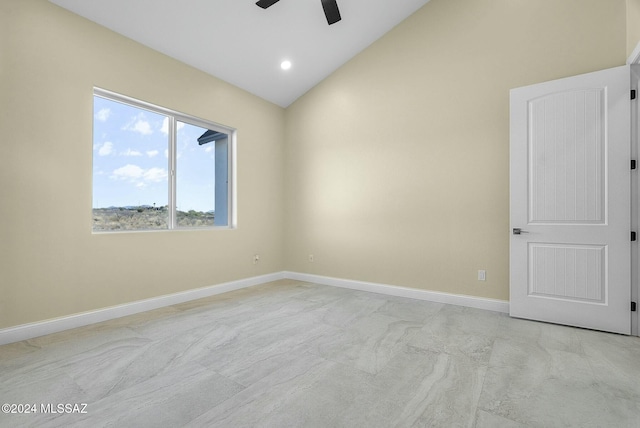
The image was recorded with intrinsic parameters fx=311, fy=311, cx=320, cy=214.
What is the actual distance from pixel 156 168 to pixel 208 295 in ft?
5.53

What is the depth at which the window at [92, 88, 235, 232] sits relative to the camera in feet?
10.5

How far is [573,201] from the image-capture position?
2.85 m

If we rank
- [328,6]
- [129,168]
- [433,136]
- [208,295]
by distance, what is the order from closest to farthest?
[328,6] < [129,168] < [433,136] < [208,295]

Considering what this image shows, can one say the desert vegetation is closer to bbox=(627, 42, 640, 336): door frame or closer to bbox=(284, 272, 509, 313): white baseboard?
bbox=(284, 272, 509, 313): white baseboard

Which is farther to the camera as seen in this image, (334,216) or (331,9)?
(334,216)

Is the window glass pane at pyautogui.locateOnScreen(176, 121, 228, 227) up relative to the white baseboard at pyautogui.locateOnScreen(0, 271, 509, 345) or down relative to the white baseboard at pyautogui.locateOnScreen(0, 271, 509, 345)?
up

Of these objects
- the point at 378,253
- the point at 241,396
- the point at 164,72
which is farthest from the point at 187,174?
the point at 241,396

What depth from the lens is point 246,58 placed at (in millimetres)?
3967

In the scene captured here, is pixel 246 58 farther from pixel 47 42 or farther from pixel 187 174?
pixel 47 42

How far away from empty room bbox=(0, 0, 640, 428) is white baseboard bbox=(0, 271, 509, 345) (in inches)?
0.9

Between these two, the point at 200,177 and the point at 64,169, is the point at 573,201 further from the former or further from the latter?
the point at 64,169

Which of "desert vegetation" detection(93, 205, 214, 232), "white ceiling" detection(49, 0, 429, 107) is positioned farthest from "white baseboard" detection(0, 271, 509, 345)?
"white ceiling" detection(49, 0, 429, 107)

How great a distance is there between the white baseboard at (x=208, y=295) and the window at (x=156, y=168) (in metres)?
0.82

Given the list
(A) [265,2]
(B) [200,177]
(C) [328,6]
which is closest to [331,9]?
(C) [328,6]
